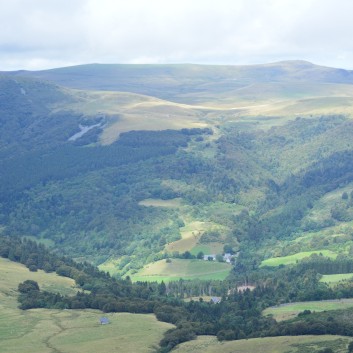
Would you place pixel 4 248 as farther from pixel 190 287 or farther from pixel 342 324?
pixel 342 324

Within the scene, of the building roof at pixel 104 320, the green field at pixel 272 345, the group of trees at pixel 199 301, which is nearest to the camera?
the green field at pixel 272 345

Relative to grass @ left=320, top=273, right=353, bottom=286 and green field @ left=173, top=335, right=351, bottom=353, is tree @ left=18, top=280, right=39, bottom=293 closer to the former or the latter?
green field @ left=173, top=335, right=351, bottom=353

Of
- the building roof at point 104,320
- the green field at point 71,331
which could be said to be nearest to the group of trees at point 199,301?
the green field at point 71,331

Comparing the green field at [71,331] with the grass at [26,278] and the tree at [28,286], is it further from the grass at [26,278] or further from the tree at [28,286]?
the grass at [26,278]

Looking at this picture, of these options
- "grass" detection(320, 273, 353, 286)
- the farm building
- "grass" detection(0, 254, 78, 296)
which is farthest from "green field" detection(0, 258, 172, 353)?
"grass" detection(320, 273, 353, 286)

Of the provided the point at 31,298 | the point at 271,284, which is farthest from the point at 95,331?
the point at 271,284

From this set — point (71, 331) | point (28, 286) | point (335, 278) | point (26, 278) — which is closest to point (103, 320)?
point (71, 331)
